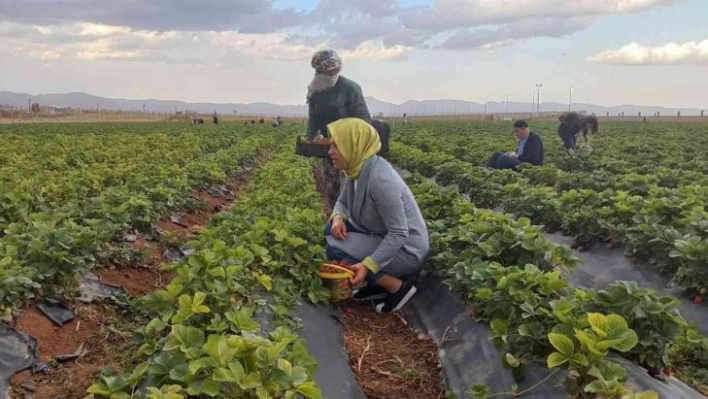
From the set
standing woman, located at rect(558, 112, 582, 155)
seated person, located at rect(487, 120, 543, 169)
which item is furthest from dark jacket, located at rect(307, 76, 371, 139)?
standing woman, located at rect(558, 112, 582, 155)

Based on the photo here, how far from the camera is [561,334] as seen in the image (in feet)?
9.02

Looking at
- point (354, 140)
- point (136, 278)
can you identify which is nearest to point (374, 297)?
point (354, 140)

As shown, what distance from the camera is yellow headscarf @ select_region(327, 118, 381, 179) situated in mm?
4691

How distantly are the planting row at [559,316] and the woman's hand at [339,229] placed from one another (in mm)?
791

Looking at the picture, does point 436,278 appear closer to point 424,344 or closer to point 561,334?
point 424,344

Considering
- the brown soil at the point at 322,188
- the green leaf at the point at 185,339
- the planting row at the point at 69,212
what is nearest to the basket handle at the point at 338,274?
the planting row at the point at 69,212

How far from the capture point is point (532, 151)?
35.7ft

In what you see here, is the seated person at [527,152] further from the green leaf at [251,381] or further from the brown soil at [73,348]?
the green leaf at [251,381]

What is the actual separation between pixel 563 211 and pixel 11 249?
5296 mm

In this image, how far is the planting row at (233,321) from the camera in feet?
8.18

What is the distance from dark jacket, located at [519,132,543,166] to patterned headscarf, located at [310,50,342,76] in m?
5.60

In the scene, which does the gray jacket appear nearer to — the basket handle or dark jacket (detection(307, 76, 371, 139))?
the basket handle

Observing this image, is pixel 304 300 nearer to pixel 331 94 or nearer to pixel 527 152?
pixel 331 94

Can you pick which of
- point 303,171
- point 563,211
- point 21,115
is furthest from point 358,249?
point 21,115
